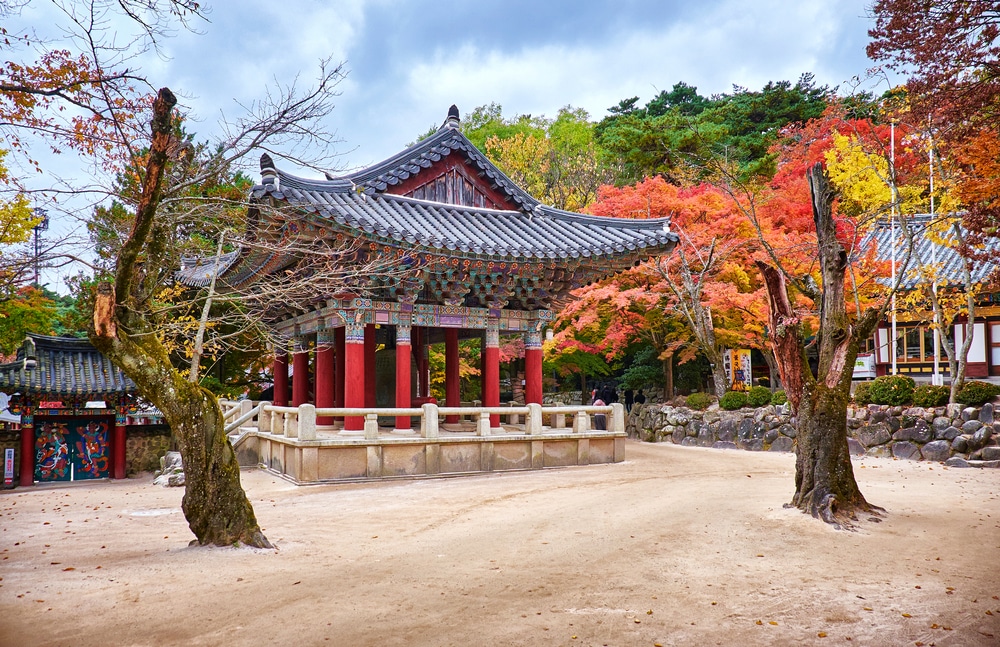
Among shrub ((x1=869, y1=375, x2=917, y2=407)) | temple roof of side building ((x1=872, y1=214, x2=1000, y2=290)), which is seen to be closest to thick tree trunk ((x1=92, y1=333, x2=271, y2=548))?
shrub ((x1=869, y1=375, x2=917, y2=407))

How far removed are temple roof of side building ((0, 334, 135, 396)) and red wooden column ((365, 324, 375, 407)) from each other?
20.6 ft

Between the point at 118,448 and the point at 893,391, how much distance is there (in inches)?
766

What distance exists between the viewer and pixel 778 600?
5.41 meters

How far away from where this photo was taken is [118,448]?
Result: 1845 cm

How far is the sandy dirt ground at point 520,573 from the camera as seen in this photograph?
186 inches

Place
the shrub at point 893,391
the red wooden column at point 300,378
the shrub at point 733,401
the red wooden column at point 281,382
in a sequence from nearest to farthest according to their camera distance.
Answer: the shrub at point 893,391 < the red wooden column at point 300,378 < the red wooden column at point 281,382 < the shrub at point 733,401

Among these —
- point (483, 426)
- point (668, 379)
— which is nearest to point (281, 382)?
point (483, 426)

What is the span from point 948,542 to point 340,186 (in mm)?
12117

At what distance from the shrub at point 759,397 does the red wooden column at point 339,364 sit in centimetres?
1116

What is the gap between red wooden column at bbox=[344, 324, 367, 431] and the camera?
1347 cm

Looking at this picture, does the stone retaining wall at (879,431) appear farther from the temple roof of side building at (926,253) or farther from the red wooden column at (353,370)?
the red wooden column at (353,370)

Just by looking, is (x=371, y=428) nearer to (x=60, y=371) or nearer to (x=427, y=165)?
(x=427, y=165)

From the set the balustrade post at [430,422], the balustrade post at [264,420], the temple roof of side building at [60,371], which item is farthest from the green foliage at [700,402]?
the temple roof of side building at [60,371]

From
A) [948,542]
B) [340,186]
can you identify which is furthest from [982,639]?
[340,186]
